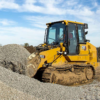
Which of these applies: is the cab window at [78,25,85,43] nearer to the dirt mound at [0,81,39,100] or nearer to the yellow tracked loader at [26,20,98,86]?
the yellow tracked loader at [26,20,98,86]

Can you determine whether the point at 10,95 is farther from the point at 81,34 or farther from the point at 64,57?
the point at 81,34

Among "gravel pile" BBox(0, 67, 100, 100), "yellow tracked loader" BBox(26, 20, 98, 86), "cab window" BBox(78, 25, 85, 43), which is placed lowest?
"gravel pile" BBox(0, 67, 100, 100)

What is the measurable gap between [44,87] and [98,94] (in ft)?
6.32

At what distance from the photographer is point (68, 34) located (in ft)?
23.2

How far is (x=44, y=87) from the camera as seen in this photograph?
208 inches

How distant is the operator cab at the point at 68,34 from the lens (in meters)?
7.11

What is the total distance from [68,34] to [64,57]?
1101 millimetres

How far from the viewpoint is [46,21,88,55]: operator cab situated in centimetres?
711

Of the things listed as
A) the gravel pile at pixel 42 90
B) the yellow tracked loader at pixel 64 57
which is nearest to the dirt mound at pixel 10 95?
the gravel pile at pixel 42 90

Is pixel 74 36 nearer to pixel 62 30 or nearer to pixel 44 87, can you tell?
pixel 62 30

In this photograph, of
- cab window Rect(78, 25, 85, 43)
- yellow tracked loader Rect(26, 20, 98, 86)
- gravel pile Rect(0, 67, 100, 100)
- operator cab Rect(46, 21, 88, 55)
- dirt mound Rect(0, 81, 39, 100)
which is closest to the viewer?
dirt mound Rect(0, 81, 39, 100)

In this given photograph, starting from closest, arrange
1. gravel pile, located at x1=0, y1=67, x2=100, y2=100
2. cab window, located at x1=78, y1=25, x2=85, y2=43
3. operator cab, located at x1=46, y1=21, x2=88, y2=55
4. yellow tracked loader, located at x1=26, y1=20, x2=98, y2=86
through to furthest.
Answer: gravel pile, located at x1=0, y1=67, x2=100, y2=100 < yellow tracked loader, located at x1=26, y1=20, x2=98, y2=86 < operator cab, located at x1=46, y1=21, x2=88, y2=55 < cab window, located at x1=78, y1=25, x2=85, y2=43

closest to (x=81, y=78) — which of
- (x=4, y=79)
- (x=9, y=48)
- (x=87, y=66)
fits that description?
(x=87, y=66)

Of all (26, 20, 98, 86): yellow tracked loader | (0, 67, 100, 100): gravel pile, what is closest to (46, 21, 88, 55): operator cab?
(26, 20, 98, 86): yellow tracked loader
